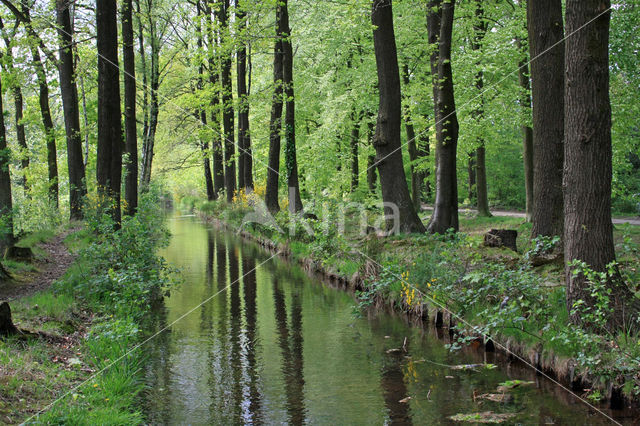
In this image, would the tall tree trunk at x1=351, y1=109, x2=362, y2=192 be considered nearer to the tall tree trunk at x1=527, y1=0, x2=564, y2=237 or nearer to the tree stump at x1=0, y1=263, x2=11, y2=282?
the tall tree trunk at x1=527, y1=0, x2=564, y2=237

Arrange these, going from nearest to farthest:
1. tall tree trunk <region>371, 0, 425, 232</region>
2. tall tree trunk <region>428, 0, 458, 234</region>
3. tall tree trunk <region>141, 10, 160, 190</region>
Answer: tall tree trunk <region>371, 0, 425, 232</region>, tall tree trunk <region>428, 0, 458, 234</region>, tall tree trunk <region>141, 10, 160, 190</region>

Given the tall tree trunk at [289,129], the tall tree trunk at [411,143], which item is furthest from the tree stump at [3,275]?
the tall tree trunk at [411,143]

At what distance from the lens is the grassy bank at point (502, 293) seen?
5625 millimetres

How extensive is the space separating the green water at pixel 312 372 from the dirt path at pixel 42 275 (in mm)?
2014

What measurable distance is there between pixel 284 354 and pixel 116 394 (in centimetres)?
249

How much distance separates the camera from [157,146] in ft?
116

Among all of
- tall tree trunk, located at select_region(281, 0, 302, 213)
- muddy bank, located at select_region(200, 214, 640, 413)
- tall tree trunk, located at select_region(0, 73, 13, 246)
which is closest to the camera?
muddy bank, located at select_region(200, 214, 640, 413)

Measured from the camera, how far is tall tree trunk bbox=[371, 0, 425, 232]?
41.3 feet

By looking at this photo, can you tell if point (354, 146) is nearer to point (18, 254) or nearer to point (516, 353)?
point (18, 254)

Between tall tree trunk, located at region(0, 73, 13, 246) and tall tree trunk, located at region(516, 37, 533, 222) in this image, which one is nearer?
tall tree trunk, located at region(0, 73, 13, 246)

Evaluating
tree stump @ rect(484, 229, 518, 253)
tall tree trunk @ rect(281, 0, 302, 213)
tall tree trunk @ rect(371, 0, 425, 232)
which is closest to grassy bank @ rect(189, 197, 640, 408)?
tree stump @ rect(484, 229, 518, 253)

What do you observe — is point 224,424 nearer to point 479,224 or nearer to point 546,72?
point 546,72

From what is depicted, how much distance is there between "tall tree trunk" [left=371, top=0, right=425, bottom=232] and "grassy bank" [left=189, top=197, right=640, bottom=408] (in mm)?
822

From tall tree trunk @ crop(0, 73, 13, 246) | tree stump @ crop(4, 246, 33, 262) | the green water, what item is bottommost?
the green water
